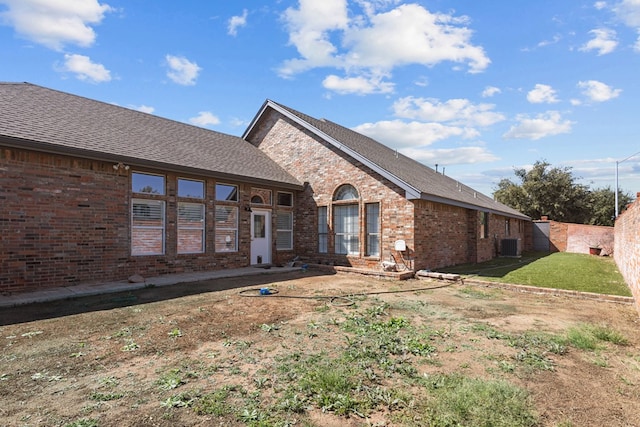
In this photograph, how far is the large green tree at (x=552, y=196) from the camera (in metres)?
35.3

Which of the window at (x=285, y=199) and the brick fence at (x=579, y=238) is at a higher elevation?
the window at (x=285, y=199)

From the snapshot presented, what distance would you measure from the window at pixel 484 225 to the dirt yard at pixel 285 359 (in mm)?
10277

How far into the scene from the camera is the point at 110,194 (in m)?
9.59

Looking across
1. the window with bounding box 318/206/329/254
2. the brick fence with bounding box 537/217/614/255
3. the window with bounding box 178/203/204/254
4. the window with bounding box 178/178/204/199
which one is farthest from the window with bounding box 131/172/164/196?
the brick fence with bounding box 537/217/614/255

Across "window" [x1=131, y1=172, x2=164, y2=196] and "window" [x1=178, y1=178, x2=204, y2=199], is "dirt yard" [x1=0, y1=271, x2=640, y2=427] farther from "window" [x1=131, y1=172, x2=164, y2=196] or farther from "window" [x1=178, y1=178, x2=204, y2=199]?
"window" [x1=178, y1=178, x2=204, y2=199]

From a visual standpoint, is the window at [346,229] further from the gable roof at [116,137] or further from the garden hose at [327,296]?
the garden hose at [327,296]

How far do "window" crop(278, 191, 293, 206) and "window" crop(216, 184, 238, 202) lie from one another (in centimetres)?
227

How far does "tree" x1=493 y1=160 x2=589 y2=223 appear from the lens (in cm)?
3528

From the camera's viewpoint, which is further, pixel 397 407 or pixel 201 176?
pixel 201 176

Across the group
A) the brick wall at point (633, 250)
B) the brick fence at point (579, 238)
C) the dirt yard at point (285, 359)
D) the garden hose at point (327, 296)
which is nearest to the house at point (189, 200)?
the dirt yard at point (285, 359)

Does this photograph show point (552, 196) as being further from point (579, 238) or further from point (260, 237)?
Result: point (260, 237)

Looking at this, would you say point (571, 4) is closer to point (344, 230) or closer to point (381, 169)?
point (381, 169)

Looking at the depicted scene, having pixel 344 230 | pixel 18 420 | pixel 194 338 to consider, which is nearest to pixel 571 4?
pixel 344 230

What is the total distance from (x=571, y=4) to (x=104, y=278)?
13240mm
